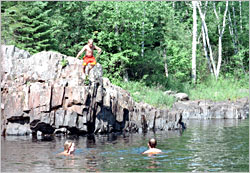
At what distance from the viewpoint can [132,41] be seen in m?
40.7

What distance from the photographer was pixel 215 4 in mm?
54562

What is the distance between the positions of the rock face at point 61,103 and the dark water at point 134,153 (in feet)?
3.54

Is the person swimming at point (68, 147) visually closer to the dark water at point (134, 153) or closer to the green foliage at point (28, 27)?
the dark water at point (134, 153)

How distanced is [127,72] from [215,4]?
17397mm

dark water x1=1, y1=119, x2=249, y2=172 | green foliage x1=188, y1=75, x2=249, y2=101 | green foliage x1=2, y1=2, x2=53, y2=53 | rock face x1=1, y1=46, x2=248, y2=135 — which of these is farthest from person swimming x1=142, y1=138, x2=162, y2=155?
green foliage x1=188, y1=75, x2=249, y2=101

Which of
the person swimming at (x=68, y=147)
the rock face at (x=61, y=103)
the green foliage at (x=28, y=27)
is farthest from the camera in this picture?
the green foliage at (x=28, y=27)

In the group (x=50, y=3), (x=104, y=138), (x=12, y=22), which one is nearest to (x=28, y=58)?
(x=104, y=138)

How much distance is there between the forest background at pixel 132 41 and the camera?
36250 mm

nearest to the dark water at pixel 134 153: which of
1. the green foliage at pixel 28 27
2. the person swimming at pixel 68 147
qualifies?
the person swimming at pixel 68 147

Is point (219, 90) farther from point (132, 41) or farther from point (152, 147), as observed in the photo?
point (152, 147)

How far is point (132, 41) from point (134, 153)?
22807 mm

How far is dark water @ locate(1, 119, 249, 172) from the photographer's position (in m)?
15.6

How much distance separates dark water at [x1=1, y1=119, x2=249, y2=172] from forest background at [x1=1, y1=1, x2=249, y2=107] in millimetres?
9213

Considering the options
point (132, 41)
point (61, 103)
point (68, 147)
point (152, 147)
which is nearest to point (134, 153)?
point (152, 147)
